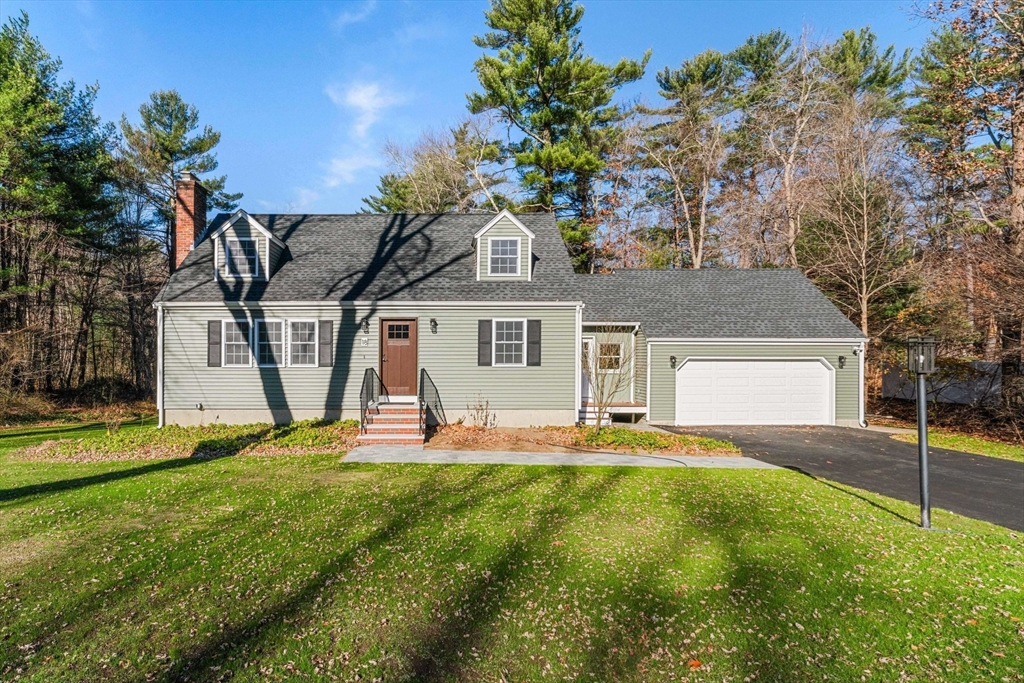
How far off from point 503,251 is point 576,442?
6.14 m

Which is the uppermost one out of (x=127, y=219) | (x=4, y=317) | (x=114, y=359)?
(x=127, y=219)

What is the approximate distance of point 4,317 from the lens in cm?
1703

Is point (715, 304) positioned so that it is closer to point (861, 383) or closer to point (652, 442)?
point (861, 383)

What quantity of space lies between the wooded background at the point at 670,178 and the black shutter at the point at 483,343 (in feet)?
37.6

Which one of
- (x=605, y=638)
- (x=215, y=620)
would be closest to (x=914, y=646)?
(x=605, y=638)

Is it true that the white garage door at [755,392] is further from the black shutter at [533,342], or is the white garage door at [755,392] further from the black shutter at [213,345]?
the black shutter at [213,345]

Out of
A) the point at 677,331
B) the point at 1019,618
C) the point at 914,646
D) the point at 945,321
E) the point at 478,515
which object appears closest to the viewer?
the point at 914,646

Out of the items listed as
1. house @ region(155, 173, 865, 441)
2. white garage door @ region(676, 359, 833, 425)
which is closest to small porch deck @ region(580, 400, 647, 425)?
house @ region(155, 173, 865, 441)

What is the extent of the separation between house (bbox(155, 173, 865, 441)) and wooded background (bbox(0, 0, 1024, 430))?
18.0 ft

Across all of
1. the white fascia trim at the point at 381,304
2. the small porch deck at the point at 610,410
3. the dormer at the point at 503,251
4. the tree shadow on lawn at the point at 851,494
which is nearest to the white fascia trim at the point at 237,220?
the white fascia trim at the point at 381,304

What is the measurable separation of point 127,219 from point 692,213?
30466mm

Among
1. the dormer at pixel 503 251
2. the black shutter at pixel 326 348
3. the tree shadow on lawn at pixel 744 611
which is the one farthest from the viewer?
the dormer at pixel 503 251

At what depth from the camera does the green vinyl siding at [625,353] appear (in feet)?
48.8

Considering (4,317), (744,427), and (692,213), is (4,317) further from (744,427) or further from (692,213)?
(692,213)
